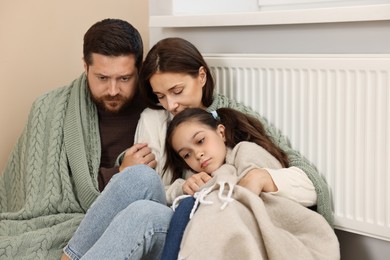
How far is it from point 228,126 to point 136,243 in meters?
0.57

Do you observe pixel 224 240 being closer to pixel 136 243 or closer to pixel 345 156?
pixel 136 243

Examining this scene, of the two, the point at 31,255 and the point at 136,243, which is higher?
the point at 136,243

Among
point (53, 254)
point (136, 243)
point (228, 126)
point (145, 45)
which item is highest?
point (145, 45)

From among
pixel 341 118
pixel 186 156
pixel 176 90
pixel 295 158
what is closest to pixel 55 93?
pixel 176 90

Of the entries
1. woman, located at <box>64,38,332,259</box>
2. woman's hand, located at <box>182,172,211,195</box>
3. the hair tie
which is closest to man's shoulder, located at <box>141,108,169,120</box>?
woman, located at <box>64,38,332,259</box>

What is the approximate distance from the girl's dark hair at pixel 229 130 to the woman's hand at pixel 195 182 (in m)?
0.16

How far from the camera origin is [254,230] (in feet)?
A: 5.83

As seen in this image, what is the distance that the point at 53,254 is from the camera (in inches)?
81.9

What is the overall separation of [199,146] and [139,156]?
24cm

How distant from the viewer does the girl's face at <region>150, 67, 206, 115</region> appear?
2.19 meters

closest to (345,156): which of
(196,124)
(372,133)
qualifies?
(372,133)

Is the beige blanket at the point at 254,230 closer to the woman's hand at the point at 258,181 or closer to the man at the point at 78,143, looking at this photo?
the woman's hand at the point at 258,181

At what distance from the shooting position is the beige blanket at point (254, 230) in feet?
5.59

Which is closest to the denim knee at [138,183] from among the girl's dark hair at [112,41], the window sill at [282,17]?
the girl's dark hair at [112,41]
